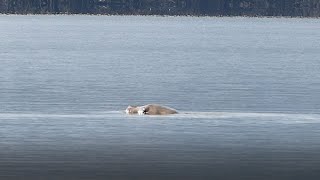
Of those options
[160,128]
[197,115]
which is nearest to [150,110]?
[197,115]

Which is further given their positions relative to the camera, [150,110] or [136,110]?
[136,110]

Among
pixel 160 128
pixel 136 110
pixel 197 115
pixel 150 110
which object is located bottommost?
pixel 197 115

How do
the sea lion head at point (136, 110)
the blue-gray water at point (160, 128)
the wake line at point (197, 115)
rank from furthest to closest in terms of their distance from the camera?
1. the sea lion head at point (136, 110)
2. the wake line at point (197, 115)
3. the blue-gray water at point (160, 128)

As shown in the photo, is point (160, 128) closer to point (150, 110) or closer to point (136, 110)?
point (150, 110)

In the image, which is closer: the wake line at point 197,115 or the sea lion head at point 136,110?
the wake line at point 197,115

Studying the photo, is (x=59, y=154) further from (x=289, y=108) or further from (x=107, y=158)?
(x=289, y=108)

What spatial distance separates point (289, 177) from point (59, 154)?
10.9 meters

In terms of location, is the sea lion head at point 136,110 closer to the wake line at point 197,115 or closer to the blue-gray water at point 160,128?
the wake line at point 197,115

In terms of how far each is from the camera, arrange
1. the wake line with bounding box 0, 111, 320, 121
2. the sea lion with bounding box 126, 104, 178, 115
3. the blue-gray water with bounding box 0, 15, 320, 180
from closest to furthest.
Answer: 1. the blue-gray water with bounding box 0, 15, 320, 180
2. the wake line with bounding box 0, 111, 320, 121
3. the sea lion with bounding box 126, 104, 178, 115

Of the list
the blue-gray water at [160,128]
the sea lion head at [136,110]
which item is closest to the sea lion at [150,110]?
the sea lion head at [136,110]

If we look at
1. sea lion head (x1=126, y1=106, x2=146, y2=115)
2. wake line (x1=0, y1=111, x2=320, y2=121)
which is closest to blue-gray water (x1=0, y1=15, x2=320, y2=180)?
wake line (x1=0, y1=111, x2=320, y2=121)

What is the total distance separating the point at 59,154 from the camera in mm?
58875

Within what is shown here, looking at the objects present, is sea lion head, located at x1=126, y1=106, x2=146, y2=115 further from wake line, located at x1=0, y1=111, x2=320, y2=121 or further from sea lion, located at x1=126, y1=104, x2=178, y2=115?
wake line, located at x1=0, y1=111, x2=320, y2=121

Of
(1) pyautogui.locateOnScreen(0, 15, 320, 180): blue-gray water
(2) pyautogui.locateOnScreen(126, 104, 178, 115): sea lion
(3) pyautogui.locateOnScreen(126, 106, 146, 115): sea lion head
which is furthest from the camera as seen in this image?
(3) pyautogui.locateOnScreen(126, 106, 146, 115): sea lion head
